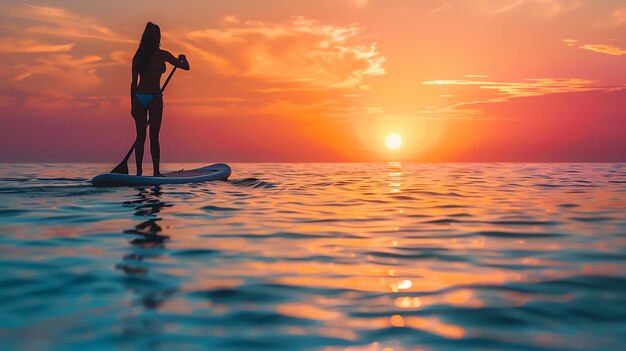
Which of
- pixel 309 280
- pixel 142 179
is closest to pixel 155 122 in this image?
pixel 142 179

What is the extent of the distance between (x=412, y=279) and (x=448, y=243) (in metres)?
1.58

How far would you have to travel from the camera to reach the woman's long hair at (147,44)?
11164 millimetres

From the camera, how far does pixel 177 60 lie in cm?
1168

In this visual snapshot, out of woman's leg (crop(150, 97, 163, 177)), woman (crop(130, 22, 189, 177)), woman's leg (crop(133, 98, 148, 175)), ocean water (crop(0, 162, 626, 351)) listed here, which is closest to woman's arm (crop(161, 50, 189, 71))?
woman (crop(130, 22, 189, 177))

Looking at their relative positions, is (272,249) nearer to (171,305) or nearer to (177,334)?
(171,305)

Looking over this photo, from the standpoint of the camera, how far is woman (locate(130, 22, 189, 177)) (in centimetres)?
1123

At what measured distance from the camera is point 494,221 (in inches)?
271

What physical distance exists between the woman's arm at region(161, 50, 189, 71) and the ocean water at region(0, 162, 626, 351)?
477cm

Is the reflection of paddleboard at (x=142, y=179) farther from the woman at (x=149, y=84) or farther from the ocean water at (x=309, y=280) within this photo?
the ocean water at (x=309, y=280)

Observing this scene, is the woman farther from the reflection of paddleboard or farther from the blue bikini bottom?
the reflection of paddleboard

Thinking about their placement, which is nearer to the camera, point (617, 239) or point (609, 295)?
point (609, 295)

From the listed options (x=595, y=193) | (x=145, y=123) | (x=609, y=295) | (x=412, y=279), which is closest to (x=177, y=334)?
(x=412, y=279)

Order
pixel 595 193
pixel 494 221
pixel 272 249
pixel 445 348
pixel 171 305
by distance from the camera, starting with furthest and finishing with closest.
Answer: pixel 595 193 < pixel 494 221 < pixel 272 249 < pixel 171 305 < pixel 445 348

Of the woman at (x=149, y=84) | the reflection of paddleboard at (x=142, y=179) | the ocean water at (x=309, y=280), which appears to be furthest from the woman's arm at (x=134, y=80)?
the ocean water at (x=309, y=280)
